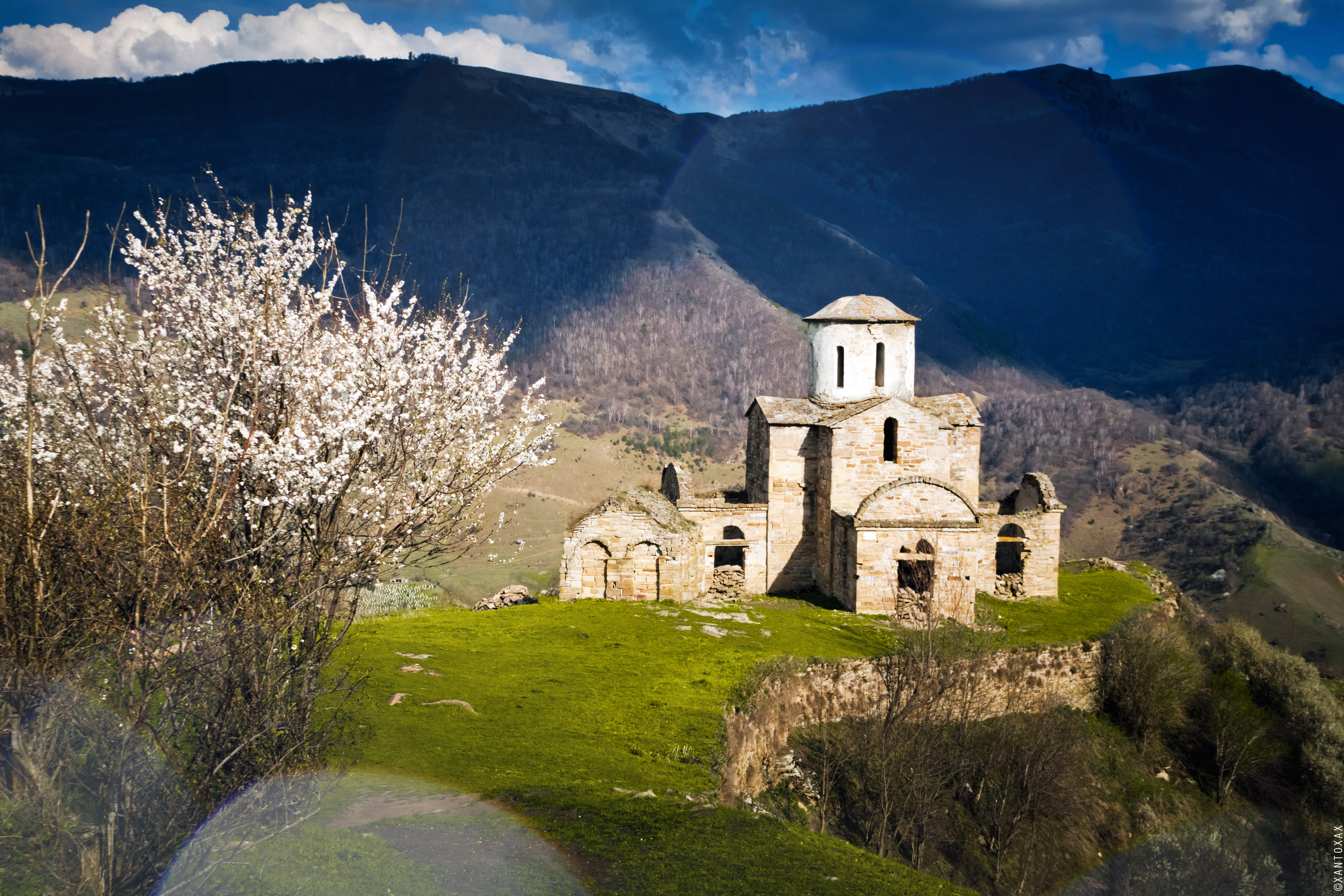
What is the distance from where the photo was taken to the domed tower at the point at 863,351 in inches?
945

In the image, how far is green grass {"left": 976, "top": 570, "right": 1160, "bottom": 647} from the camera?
2061cm

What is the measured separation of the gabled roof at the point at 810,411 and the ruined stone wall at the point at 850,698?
6.89 metres

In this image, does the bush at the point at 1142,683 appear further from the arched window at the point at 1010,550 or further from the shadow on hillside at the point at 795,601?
the shadow on hillside at the point at 795,601

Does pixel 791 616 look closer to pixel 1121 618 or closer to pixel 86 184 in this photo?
pixel 1121 618

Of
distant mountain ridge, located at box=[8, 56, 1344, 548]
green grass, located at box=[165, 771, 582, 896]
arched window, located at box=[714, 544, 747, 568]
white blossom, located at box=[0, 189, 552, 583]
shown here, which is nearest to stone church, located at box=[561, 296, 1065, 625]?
arched window, located at box=[714, 544, 747, 568]

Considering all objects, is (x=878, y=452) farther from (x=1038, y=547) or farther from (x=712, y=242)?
(x=712, y=242)

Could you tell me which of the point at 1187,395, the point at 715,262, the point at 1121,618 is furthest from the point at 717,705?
the point at 715,262

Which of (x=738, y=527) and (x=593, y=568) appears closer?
(x=593, y=568)

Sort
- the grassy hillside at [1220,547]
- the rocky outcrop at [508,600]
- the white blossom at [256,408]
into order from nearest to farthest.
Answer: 1. the white blossom at [256,408]
2. the rocky outcrop at [508,600]
3. the grassy hillside at [1220,547]

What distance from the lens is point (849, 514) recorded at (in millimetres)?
21969

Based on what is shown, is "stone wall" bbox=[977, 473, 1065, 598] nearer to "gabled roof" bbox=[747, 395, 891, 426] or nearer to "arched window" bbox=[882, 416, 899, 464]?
"arched window" bbox=[882, 416, 899, 464]

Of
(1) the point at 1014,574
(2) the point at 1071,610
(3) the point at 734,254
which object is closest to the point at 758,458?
(1) the point at 1014,574

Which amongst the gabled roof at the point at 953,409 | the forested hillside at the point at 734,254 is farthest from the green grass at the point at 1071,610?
the forested hillside at the point at 734,254

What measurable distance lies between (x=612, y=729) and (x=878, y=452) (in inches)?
475
